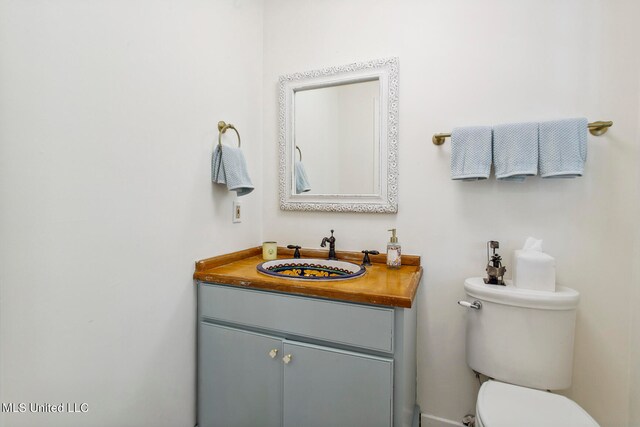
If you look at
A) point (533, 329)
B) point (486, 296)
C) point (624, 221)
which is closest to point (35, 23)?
point (486, 296)

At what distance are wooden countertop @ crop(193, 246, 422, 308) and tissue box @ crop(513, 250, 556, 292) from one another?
15.7 inches

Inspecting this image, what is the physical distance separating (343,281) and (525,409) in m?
0.74

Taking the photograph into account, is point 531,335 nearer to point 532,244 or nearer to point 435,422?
point 532,244

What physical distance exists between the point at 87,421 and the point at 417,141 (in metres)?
1.67

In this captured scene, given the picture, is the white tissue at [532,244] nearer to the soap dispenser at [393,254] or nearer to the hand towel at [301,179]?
Result: the soap dispenser at [393,254]

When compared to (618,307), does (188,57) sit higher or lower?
higher

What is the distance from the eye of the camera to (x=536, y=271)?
3.89 feet

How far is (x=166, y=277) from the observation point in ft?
3.95

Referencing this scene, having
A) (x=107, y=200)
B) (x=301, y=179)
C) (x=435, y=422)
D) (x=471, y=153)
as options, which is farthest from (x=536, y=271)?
(x=107, y=200)

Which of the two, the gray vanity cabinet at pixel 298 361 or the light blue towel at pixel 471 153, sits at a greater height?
the light blue towel at pixel 471 153

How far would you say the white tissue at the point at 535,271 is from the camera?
1.17m

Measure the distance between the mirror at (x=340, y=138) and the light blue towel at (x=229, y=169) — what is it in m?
0.39

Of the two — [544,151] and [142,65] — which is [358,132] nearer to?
[544,151]

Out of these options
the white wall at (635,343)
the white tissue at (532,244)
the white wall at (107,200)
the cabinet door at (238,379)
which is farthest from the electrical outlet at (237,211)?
the white wall at (635,343)
